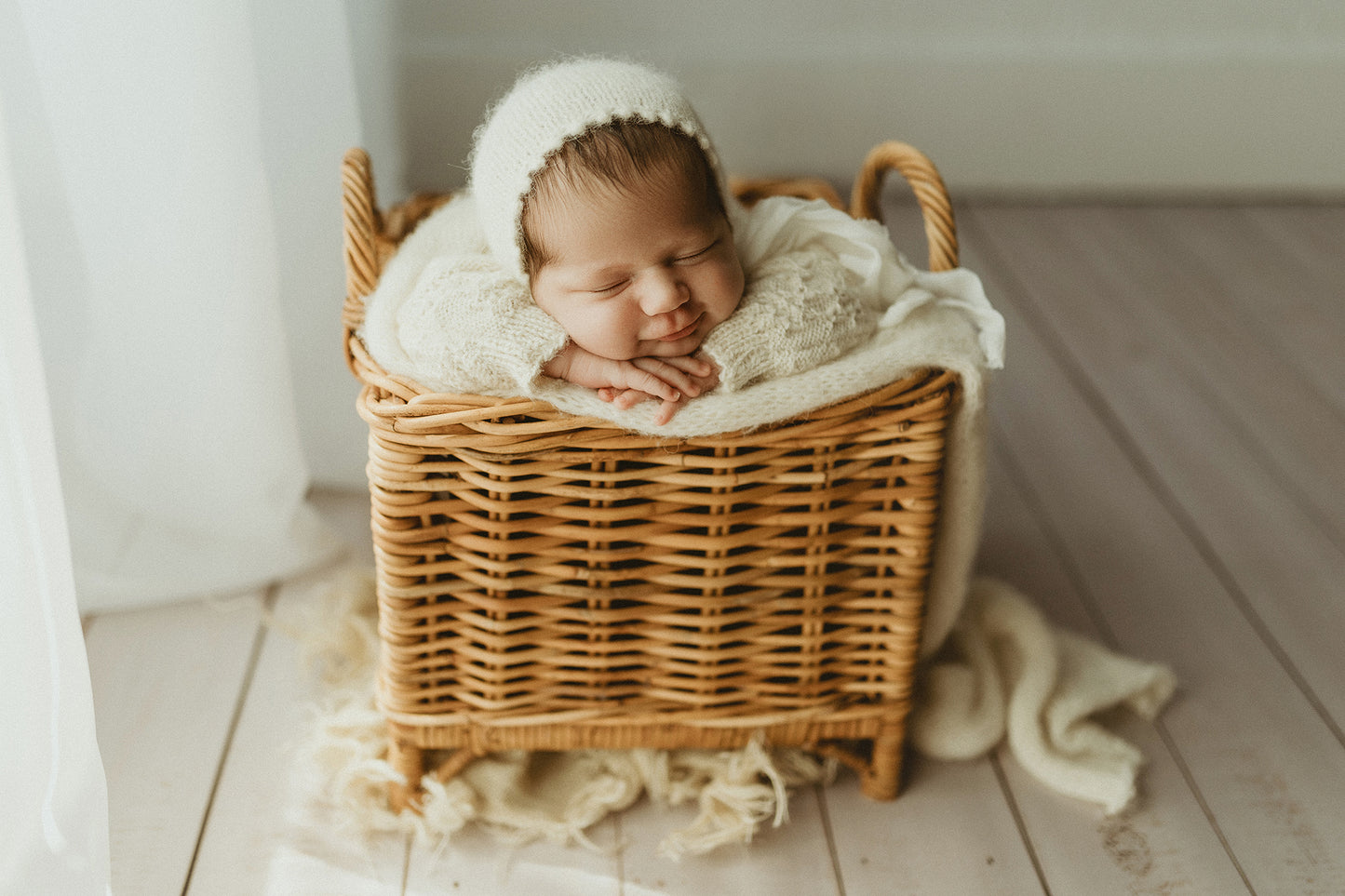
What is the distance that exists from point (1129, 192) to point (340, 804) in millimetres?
2057

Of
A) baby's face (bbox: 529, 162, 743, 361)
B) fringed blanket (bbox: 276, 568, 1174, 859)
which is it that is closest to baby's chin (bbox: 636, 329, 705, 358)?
baby's face (bbox: 529, 162, 743, 361)

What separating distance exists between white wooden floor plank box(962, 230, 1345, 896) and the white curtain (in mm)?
892

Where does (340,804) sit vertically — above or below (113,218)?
below

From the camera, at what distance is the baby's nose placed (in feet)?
2.84

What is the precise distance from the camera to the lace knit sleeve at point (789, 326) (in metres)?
0.87

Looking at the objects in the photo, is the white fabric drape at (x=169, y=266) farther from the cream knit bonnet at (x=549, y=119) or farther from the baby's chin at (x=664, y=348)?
the baby's chin at (x=664, y=348)

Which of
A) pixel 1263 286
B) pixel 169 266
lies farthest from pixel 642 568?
pixel 1263 286

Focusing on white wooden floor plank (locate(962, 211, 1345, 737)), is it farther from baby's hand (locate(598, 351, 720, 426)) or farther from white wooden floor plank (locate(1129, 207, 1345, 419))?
baby's hand (locate(598, 351, 720, 426))

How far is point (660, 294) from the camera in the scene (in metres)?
0.87

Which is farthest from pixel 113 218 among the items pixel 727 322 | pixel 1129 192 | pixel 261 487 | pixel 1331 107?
pixel 1331 107

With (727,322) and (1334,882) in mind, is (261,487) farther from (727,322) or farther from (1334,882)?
(1334,882)

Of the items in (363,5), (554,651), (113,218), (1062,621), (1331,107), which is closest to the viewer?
(554,651)

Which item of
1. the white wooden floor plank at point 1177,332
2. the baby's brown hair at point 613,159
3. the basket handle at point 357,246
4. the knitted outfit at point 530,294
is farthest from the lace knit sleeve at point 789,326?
the white wooden floor plank at point 1177,332

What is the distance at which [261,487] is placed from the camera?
4.33 feet
